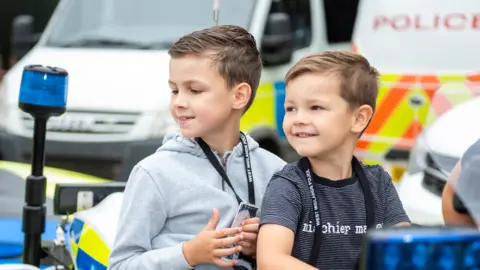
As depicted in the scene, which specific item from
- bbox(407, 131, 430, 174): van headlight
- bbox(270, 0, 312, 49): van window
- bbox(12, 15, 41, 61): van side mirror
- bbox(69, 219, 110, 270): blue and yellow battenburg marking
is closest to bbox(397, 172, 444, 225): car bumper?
bbox(407, 131, 430, 174): van headlight

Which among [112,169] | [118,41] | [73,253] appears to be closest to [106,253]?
[73,253]

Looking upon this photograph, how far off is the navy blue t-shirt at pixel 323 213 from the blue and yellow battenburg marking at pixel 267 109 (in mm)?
5049

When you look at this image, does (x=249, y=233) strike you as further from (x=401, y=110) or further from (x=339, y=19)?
(x=339, y=19)

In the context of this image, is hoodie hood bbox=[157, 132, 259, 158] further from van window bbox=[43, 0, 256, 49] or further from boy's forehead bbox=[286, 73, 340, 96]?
van window bbox=[43, 0, 256, 49]

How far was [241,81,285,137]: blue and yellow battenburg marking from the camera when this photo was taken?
7395 mm

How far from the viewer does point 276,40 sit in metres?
7.59

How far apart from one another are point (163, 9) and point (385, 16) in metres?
1.66

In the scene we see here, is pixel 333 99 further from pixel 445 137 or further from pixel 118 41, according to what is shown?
pixel 118 41

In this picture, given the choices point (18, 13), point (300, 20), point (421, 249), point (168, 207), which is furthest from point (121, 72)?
point (18, 13)

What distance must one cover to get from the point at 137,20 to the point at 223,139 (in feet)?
17.6

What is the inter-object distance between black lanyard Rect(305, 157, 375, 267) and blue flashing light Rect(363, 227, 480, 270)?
0.83 meters

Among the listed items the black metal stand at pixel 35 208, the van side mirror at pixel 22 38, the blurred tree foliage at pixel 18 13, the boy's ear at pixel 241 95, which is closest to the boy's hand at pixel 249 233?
the boy's ear at pixel 241 95

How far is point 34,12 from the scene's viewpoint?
13000mm

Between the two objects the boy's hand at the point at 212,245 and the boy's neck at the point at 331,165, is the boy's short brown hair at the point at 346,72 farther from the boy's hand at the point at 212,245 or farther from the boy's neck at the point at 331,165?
the boy's hand at the point at 212,245
